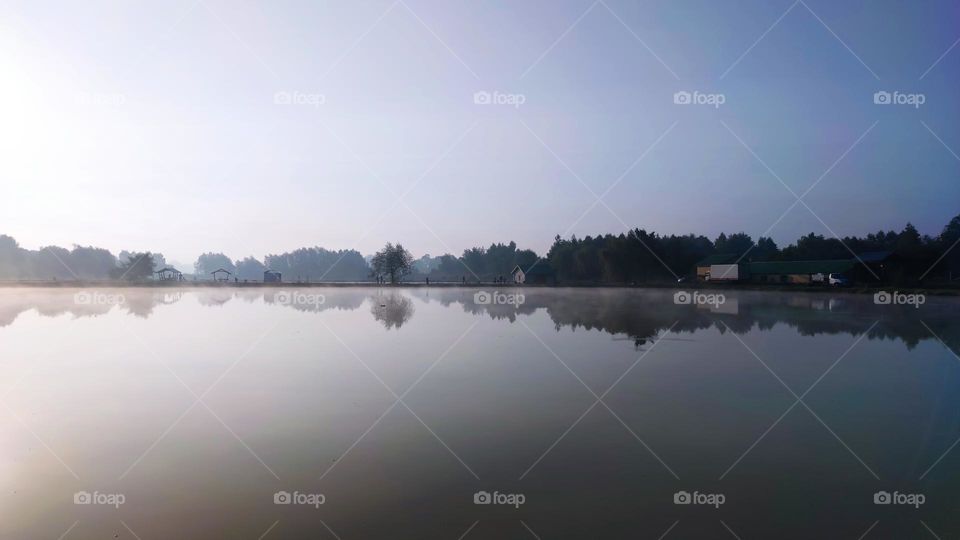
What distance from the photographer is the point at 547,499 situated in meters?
6.81

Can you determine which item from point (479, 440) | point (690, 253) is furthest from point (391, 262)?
point (479, 440)

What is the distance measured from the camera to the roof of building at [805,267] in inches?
2562

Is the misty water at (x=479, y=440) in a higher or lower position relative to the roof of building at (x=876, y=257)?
lower

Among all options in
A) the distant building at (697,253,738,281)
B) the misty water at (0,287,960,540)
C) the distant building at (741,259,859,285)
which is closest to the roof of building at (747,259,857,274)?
the distant building at (741,259,859,285)

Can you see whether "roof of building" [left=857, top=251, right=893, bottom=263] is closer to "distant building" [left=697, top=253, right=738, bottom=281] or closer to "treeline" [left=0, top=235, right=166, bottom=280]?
"distant building" [left=697, top=253, right=738, bottom=281]

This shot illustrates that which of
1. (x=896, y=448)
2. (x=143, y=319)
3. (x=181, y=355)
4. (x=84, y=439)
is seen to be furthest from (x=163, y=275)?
(x=896, y=448)

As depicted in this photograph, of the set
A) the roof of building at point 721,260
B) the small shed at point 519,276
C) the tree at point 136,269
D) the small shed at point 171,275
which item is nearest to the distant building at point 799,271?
the roof of building at point 721,260

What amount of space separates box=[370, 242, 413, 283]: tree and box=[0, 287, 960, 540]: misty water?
90.9 m

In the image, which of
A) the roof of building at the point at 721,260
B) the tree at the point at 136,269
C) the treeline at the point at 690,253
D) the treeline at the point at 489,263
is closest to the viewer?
the treeline at the point at 690,253

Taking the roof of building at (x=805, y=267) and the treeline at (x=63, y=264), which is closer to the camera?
the roof of building at (x=805, y=267)

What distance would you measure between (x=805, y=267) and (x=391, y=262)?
69.3 metres

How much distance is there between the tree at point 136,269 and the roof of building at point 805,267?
347 feet

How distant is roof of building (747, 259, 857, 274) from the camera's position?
65.1 meters

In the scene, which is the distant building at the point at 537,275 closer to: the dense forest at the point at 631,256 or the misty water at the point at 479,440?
the dense forest at the point at 631,256
